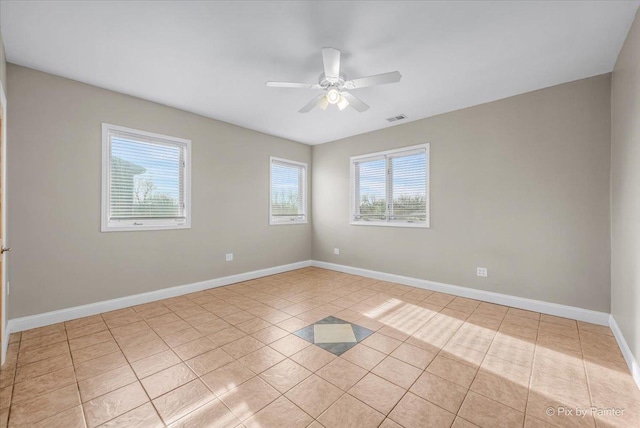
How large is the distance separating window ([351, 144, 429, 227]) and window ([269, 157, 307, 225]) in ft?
3.79

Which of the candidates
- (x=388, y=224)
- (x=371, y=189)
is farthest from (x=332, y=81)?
(x=388, y=224)

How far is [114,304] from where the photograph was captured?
3.23 m

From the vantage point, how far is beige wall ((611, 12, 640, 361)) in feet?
6.61

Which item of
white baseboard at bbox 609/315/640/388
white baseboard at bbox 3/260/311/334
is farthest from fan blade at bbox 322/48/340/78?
white baseboard at bbox 3/260/311/334

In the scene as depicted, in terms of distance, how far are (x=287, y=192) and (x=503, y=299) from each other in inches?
154

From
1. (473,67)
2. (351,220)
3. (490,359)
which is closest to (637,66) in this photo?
(473,67)

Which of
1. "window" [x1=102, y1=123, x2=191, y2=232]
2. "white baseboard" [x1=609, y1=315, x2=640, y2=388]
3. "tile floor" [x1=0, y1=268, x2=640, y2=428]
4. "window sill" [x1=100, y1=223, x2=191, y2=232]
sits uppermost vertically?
"window" [x1=102, y1=123, x2=191, y2=232]

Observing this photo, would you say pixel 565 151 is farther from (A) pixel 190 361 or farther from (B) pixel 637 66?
(A) pixel 190 361

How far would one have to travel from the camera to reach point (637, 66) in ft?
6.64

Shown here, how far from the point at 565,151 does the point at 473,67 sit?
1483 mm

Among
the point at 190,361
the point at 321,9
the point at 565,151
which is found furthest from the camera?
the point at 565,151

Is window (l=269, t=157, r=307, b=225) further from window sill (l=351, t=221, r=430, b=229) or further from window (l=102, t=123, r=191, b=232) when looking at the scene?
window (l=102, t=123, r=191, b=232)

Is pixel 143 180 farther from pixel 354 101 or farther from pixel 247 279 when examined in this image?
pixel 354 101

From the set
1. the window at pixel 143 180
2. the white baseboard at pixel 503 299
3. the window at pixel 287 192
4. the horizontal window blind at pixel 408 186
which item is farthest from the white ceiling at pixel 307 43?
the white baseboard at pixel 503 299
